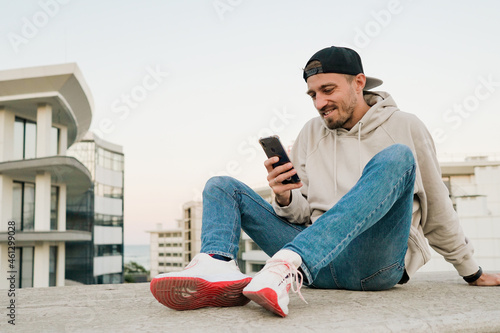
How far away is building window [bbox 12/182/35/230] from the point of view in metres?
15.6

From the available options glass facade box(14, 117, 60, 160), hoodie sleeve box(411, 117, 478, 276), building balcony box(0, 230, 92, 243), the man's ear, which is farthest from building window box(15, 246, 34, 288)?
hoodie sleeve box(411, 117, 478, 276)

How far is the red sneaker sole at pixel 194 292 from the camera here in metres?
1.51

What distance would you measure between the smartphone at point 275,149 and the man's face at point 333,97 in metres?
0.43

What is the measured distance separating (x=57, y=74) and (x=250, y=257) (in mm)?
29336

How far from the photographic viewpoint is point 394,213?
1738 millimetres

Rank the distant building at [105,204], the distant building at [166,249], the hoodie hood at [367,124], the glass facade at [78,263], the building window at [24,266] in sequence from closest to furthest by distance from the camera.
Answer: the hoodie hood at [367,124] → the building window at [24,266] → the glass facade at [78,263] → the distant building at [105,204] → the distant building at [166,249]

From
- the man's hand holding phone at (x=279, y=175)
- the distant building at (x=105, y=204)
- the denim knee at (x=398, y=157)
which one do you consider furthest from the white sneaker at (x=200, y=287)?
the distant building at (x=105, y=204)

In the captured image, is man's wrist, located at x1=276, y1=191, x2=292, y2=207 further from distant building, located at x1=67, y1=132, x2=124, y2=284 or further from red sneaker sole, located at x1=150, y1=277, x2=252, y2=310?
distant building, located at x1=67, y1=132, x2=124, y2=284

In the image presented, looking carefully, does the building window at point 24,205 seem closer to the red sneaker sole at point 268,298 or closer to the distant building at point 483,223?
the red sneaker sole at point 268,298

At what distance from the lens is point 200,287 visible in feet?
4.98

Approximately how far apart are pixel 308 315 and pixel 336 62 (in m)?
1.23

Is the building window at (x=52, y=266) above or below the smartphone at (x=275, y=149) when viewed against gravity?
below

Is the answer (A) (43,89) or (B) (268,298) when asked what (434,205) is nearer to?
(B) (268,298)

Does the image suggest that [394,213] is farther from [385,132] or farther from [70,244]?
[70,244]
